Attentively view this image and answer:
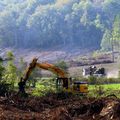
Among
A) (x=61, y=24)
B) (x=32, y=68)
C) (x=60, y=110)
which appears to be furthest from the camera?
(x=61, y=24)

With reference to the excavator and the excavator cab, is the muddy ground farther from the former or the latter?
the excavator cab

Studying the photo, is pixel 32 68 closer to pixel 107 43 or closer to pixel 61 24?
pixel 107 43

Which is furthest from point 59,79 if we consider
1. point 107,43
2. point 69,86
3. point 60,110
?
point 107,43

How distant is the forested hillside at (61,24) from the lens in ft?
373

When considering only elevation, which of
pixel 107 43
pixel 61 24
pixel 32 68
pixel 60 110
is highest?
pixel 61 24

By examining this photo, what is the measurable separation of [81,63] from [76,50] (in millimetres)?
25249

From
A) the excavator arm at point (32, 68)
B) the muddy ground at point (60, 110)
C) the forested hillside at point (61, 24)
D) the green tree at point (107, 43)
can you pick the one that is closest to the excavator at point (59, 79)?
the excavator arm at point (32, 68)

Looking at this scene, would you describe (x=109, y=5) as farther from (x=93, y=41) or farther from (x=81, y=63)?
(x=81, y=63)

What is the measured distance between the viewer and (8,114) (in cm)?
1326

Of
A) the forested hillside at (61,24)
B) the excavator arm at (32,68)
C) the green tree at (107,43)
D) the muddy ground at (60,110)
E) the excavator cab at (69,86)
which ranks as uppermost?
the forested hillside at (61,24)

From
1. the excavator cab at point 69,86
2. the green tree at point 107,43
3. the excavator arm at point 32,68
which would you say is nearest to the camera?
the excavator arm at point 32,68

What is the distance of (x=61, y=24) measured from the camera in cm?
12350

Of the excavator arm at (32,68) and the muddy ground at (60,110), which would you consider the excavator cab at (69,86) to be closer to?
the excavator arm at (32,68)

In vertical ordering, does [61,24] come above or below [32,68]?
above
